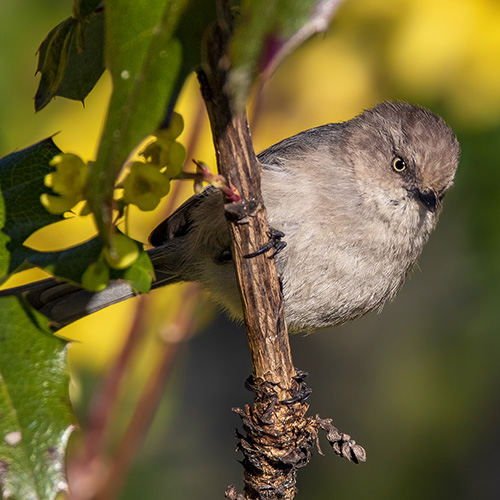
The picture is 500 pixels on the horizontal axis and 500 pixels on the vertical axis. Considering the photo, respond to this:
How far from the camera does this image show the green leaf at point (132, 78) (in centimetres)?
101

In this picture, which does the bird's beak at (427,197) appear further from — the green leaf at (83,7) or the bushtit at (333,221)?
the green leaf at (83,7)

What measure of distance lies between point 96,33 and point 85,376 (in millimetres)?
2030

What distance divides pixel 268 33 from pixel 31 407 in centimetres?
88

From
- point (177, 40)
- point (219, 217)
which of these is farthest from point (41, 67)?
point (219, 217)

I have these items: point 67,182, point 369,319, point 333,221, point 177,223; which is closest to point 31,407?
point 67,182

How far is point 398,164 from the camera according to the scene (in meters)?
2.82

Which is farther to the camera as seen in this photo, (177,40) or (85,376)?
(85,376)

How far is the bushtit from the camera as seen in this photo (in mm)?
2564

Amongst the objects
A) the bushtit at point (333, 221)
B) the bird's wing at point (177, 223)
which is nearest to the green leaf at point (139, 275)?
the bushtit at point (333, 221)

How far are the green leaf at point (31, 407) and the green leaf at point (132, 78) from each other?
19.1 inches

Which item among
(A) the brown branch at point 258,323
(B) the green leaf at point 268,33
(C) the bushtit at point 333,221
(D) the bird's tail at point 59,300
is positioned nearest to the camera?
(B) the green leaf at point 268,33

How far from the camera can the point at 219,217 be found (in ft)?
8.46

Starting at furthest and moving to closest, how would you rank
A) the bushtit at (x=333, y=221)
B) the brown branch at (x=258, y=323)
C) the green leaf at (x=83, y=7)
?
the bushtit at (x=333, y=221) → the brown branch at (x=258, y=323) → the green leaf at (x=83, y=7)

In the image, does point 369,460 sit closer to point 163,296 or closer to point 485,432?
point 485,432
